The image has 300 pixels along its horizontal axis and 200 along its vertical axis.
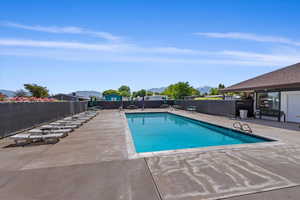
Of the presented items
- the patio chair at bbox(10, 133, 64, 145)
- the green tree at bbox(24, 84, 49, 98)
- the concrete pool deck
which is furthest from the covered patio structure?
the green tree at bbox(24, 84, 49, 98)

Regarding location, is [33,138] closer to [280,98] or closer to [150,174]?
[150,174]

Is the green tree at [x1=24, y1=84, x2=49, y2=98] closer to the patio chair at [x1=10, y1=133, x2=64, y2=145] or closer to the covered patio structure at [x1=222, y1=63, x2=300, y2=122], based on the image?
the patio chair at [x1=10, y1=133, x2=64, y2=145]

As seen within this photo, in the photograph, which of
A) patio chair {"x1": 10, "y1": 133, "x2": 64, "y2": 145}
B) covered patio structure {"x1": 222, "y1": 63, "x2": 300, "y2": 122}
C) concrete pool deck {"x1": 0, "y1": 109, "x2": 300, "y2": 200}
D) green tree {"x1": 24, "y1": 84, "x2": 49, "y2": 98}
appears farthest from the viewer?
green tree {"x1": 24, "y1": 84, "x2": 49, "y2": 98}

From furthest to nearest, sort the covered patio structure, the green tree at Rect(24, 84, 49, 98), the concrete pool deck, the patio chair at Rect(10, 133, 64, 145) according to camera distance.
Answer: the green tree at Rect(24, 84, 49, 98), the covered patio structure, the patio chair at Rect(10, 133, 64, 145), the concrete pool deck

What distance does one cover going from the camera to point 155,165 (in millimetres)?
3039

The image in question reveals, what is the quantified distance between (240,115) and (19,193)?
39.1ft

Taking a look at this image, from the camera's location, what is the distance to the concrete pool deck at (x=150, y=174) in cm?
211

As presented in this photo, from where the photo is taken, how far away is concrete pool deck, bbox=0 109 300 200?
6.93 feet

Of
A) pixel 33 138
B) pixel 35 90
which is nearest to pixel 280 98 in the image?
pixel 33 138

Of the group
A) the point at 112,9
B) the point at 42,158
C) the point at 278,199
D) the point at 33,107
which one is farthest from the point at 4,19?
the point at 278,199

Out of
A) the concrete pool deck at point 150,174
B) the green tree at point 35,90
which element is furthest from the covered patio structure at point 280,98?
the green tree at point 35,90

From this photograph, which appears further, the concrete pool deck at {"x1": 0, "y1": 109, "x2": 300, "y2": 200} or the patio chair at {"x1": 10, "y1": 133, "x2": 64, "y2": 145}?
the patio chair at {"x1": 10, "y1": 133, "x2": 64, "y2": 145}

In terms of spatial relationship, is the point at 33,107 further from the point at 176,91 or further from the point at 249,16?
the point at 176,91

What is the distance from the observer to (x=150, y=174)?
267 cm
